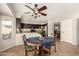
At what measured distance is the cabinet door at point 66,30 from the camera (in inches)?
89.1

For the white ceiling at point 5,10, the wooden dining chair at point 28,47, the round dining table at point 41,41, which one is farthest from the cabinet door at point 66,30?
the white ceiling at point 5,10

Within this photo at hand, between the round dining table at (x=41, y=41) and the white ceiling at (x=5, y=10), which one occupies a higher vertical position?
the white ceiling at (x=5, y=10)

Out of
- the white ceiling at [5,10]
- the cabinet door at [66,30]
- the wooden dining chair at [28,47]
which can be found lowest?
the wooden dining chair at [28,47]

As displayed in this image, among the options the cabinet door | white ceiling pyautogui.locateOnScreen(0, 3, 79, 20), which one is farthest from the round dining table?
white ceiling pyautogui.locateOnScreen(0, 3, 79, 20)

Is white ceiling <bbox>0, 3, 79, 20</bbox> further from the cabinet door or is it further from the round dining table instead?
the round dining table

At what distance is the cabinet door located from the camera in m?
2.26

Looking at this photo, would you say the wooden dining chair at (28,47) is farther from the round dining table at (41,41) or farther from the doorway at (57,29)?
the doorway at (57,29)

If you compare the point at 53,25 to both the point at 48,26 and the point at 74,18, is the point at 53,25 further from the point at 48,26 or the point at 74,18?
the point at 74,18

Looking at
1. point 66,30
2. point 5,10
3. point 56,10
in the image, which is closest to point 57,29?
point 66,30

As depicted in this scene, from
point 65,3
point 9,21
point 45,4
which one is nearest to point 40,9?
point 45,4

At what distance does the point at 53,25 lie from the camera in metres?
2.29

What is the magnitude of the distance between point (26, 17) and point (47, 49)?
0.73m

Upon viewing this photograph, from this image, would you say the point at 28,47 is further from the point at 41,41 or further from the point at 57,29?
the point at 57,29

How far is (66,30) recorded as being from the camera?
2301 millimetres
